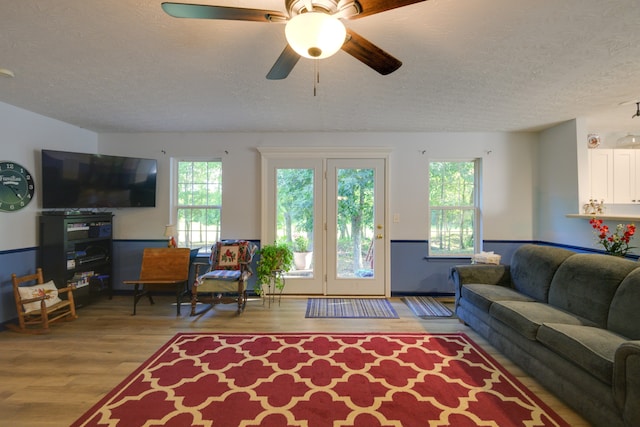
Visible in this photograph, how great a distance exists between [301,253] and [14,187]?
3369mm

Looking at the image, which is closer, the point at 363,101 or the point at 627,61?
the point at 627,61

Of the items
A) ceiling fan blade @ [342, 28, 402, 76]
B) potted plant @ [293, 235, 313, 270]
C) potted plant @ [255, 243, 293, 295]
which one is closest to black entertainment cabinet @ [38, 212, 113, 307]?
potted plant @ [255, 243, 293, 295]

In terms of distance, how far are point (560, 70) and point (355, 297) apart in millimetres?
3273

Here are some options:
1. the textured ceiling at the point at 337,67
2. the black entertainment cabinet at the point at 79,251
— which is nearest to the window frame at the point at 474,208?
the textured ceiling at the point at 337,67

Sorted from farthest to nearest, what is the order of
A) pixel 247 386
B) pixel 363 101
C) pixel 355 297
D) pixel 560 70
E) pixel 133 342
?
pixel 355 297 → pixel 363 101 → pixel 133 342 → pixel 560 70 → pixel 247 386

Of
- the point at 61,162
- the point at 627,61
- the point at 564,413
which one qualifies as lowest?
the point at 564,413

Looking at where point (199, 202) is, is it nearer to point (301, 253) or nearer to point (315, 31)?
point (301, 253)

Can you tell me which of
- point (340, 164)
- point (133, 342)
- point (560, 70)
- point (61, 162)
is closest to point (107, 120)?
point (61, 162)

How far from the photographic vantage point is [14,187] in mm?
3125

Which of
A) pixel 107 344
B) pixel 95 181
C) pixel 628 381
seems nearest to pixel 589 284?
pixel 628 381

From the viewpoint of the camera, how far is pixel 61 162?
3.41 m

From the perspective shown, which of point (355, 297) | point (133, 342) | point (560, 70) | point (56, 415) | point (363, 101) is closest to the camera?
point (56, 415)

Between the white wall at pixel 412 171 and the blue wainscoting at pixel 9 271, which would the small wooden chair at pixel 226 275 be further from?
the blue wainscoting at pixel 9 271

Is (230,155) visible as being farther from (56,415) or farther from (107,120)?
(56,415)
